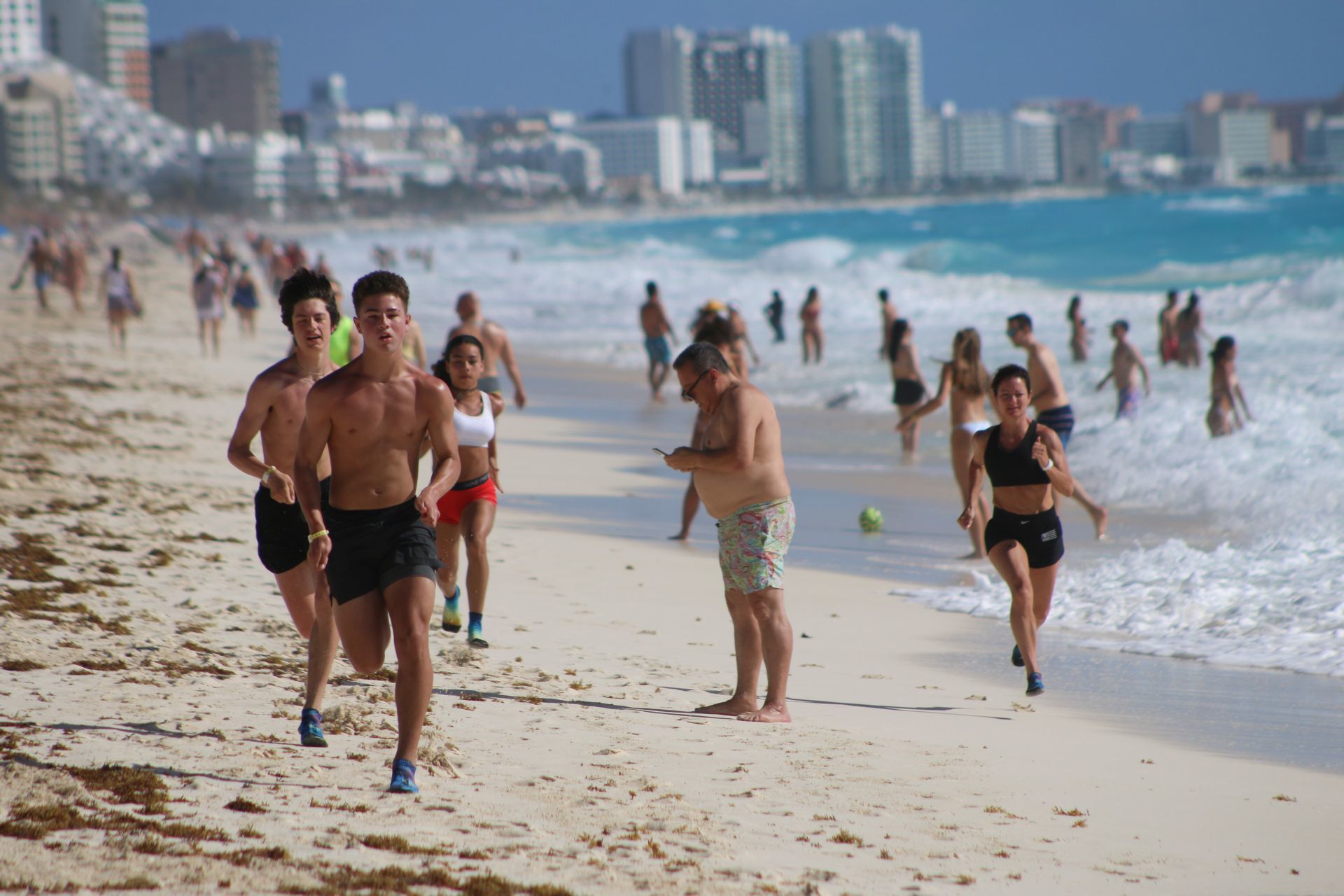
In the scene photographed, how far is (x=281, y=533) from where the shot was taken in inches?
179

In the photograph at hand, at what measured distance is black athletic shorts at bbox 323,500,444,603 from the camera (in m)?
3.95

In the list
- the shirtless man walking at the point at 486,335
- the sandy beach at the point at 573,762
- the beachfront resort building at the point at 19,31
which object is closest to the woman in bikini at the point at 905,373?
the shirtless man walking at the point at 486,335

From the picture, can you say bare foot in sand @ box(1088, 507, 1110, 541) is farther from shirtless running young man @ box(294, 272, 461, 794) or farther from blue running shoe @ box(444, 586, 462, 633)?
shirtless running young man @ box(294, 272, 461, 794)

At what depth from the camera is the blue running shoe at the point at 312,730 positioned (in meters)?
4.37

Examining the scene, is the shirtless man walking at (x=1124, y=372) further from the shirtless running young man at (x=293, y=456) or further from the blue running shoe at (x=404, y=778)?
the blue running shoe at (x=404, y=778)

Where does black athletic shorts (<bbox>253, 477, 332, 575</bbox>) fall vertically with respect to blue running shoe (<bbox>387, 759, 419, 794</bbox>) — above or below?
above

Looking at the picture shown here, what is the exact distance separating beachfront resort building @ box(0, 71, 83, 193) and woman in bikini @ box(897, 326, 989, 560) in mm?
137947

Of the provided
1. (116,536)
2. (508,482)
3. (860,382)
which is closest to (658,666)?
(116,536)

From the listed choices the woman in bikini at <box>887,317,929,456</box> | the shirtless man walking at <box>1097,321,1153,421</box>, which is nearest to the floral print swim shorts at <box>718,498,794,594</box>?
the woman in bikini at <box>887,317,929,456</box>

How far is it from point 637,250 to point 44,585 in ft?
243

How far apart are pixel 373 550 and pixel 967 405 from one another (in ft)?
17.5

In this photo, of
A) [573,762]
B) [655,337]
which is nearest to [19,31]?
[655,337]

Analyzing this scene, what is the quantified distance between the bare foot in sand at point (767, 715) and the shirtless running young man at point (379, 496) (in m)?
1.50

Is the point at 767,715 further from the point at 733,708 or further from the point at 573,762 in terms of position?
the point at 573,762
